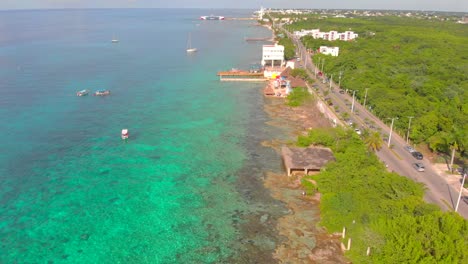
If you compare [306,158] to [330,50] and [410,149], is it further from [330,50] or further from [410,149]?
[330,50]

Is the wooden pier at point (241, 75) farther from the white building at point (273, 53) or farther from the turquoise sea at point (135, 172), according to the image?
the white building at point (273, 53)

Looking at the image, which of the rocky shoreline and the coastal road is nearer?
the rocky shoreline

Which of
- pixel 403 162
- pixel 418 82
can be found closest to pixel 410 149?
pixel 403 162

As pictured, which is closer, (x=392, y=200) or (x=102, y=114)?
(x=392, y=200)

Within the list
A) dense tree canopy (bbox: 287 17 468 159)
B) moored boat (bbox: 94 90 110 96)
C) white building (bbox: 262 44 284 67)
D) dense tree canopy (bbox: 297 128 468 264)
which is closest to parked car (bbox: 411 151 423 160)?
dense tree canopy (bbox: 287 17 468 159)

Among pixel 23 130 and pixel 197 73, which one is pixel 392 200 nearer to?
pixel 23 130

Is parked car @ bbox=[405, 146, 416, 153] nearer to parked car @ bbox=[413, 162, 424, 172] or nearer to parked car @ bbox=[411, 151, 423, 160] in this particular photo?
parked car @ bbox=[411, 151, 423, 160]

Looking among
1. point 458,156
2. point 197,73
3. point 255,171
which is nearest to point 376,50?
point 197,73
